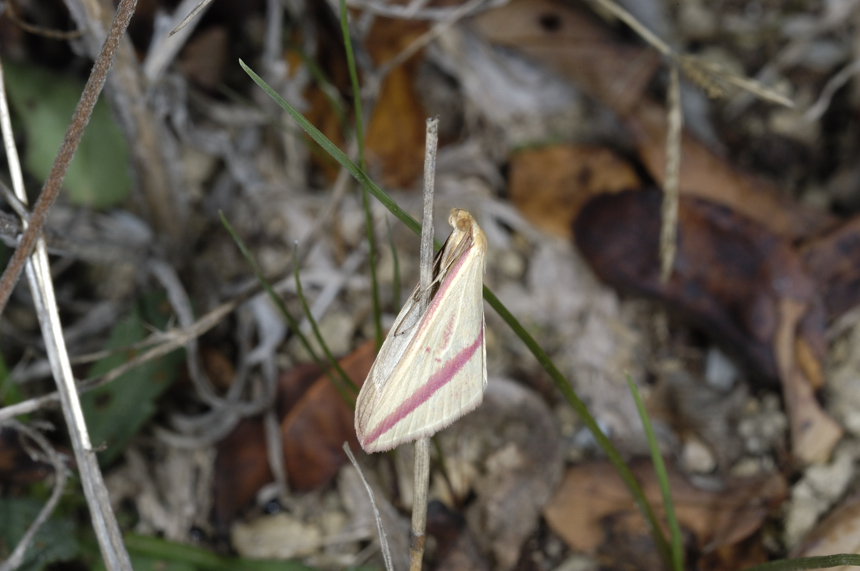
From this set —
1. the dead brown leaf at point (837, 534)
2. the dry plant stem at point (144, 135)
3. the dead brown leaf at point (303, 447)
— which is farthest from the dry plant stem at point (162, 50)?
the dead brown leaf at point (837, 534)

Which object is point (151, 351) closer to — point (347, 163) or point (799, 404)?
point (347, 163)

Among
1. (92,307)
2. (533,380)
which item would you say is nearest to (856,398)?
(533,380)

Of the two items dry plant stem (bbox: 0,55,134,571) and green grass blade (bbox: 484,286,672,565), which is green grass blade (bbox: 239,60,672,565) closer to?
green grass blade (bbox: 484,286,672,565)

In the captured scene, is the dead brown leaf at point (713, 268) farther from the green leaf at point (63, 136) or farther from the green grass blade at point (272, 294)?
the green leaf at point (63, 136)

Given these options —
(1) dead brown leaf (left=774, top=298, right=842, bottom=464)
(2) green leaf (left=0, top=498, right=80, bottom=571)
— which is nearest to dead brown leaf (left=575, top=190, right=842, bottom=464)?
(1) dead brown leaf (left=774, top=298, right=842, bottom=464)

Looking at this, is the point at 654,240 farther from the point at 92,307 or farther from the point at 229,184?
the point at 92,307
